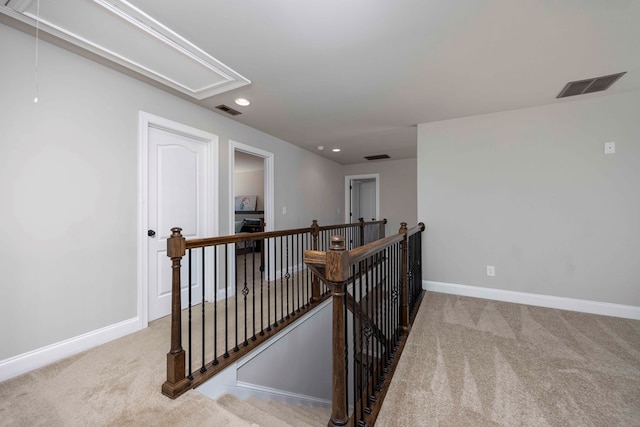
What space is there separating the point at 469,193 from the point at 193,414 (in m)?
3.45

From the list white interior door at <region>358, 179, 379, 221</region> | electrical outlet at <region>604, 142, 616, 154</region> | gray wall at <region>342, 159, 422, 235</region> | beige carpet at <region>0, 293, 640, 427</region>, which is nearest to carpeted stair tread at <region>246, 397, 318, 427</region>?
beige carpet at <region>0, 293, 640, 427</region>

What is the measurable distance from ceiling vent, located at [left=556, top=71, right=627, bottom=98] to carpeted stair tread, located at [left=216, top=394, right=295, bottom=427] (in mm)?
3637

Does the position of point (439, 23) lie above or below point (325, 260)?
above

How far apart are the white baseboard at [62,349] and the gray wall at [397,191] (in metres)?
5.06

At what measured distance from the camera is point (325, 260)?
41.2 inches

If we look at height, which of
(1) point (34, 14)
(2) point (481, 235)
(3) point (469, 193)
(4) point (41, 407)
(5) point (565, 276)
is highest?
(1) point (34, 14)

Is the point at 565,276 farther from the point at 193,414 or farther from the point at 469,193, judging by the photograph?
the point at 193,414

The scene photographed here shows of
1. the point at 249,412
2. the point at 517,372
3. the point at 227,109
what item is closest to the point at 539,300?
the point at 517,372

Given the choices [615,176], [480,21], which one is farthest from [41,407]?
[615,176]

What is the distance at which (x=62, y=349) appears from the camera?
6.12ft

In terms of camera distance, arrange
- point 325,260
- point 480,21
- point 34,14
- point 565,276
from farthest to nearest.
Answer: point 565,276 → point 480,21 → point 34,14 → point 325,260

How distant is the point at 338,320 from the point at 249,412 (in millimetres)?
1031

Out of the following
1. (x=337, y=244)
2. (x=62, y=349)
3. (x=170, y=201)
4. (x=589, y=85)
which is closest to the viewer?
(x=337, y=244)

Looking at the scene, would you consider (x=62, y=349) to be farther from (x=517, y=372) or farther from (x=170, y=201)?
(x=517, y=372)
